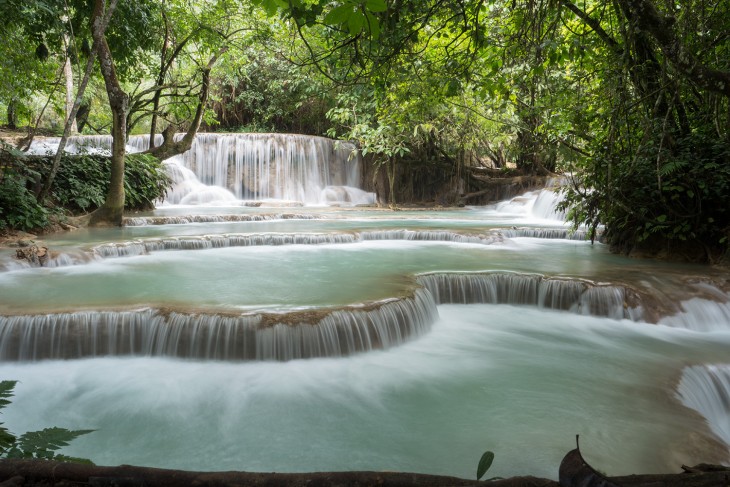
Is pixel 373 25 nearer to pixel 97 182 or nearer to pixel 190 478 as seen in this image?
pixel 190 478

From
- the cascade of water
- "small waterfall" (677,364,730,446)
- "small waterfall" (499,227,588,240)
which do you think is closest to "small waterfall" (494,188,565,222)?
"small waterfall" (499,227,588,240)

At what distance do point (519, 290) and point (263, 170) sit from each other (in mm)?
16216

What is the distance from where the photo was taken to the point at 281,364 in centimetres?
457

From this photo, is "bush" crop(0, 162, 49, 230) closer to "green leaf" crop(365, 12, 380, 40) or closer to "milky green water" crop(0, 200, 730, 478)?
"milky green water" crop(0, 200, 730, 478)

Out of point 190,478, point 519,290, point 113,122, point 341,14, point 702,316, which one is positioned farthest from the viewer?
point 113,122

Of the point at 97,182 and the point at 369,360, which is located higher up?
the point at 97,182

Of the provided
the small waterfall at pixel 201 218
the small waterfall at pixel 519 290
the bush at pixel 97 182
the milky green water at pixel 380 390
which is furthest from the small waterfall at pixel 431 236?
the bush at pixel 97 182

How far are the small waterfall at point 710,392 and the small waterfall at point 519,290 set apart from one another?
67.7 inches

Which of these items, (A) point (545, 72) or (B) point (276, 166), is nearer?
(A) point (545, 72)

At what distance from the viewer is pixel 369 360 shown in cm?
477

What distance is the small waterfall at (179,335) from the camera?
14.9 ft

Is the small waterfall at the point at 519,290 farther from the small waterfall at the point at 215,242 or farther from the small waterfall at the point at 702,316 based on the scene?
the small waterfall at the point at 215,242

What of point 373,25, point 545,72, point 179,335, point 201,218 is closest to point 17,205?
point 201,218

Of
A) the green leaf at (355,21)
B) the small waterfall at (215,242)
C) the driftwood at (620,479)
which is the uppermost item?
the green leaf at (355,21)
